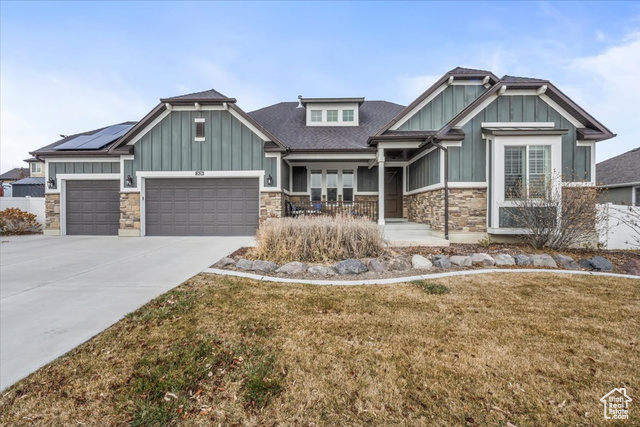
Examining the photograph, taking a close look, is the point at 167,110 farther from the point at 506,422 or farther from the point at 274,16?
the point at 506,422

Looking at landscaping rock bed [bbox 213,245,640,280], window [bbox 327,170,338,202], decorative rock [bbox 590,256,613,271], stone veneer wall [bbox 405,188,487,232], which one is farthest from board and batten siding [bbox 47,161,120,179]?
decorative rock [bbox 590,256,613,271]

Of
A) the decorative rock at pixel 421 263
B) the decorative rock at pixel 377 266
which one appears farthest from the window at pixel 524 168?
the decorative rock at pixel 377 266

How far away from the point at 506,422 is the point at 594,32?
1601 centimetres

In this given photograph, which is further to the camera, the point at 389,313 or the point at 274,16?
the point at 274,16

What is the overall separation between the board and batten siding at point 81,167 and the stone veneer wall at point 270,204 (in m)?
6.47

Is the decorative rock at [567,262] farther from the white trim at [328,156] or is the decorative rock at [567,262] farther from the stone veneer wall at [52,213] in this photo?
the stone veneer wall at [52,213]

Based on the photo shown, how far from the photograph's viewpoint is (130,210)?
11.0 m

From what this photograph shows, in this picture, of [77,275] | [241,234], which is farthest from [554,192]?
[77,275]

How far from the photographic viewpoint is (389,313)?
138 inches

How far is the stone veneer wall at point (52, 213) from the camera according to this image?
38.3 feet

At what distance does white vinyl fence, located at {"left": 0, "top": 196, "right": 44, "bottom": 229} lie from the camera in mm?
12648

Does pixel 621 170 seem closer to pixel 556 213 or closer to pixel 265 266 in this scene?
pixel 556 213

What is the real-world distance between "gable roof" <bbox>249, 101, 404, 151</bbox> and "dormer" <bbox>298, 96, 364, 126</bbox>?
0.36m

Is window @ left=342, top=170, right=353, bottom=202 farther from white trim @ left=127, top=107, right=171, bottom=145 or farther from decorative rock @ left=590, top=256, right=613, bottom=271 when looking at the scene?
decorative rock @ left=590, top=256, right=613, bottom=271
